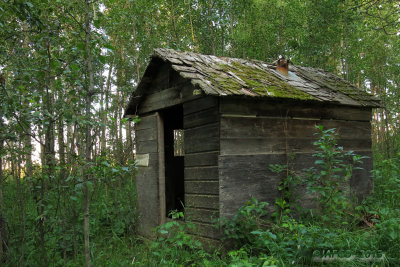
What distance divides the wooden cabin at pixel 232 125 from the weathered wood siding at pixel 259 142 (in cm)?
1

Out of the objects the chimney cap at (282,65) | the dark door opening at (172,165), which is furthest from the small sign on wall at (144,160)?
the chimney cap at (282,65)

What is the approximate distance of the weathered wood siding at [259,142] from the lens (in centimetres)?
429

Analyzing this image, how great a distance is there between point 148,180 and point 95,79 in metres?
8.19

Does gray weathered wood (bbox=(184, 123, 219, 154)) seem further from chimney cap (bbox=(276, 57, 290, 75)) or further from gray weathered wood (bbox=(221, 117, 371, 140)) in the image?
chimney cap (bbox=(276, 57, 290, 75))

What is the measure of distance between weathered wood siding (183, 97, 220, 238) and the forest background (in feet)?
3.94

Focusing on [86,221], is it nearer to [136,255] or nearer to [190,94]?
[136,255]

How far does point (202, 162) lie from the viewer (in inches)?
181

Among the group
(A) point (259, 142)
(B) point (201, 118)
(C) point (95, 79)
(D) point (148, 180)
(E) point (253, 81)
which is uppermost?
(C) point (95, 79)

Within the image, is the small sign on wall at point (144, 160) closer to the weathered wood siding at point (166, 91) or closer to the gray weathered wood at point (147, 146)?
the gray weathered wood at point (147, 146)

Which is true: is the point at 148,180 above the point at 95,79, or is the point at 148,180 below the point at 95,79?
below

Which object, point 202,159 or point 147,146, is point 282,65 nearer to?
point 202,159

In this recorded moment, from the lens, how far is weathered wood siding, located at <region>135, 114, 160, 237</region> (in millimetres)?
5711

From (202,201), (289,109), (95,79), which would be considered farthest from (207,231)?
(95,79)

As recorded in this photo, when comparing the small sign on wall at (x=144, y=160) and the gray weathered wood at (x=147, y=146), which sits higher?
the gray weathered wood at (x=147, y=146)
